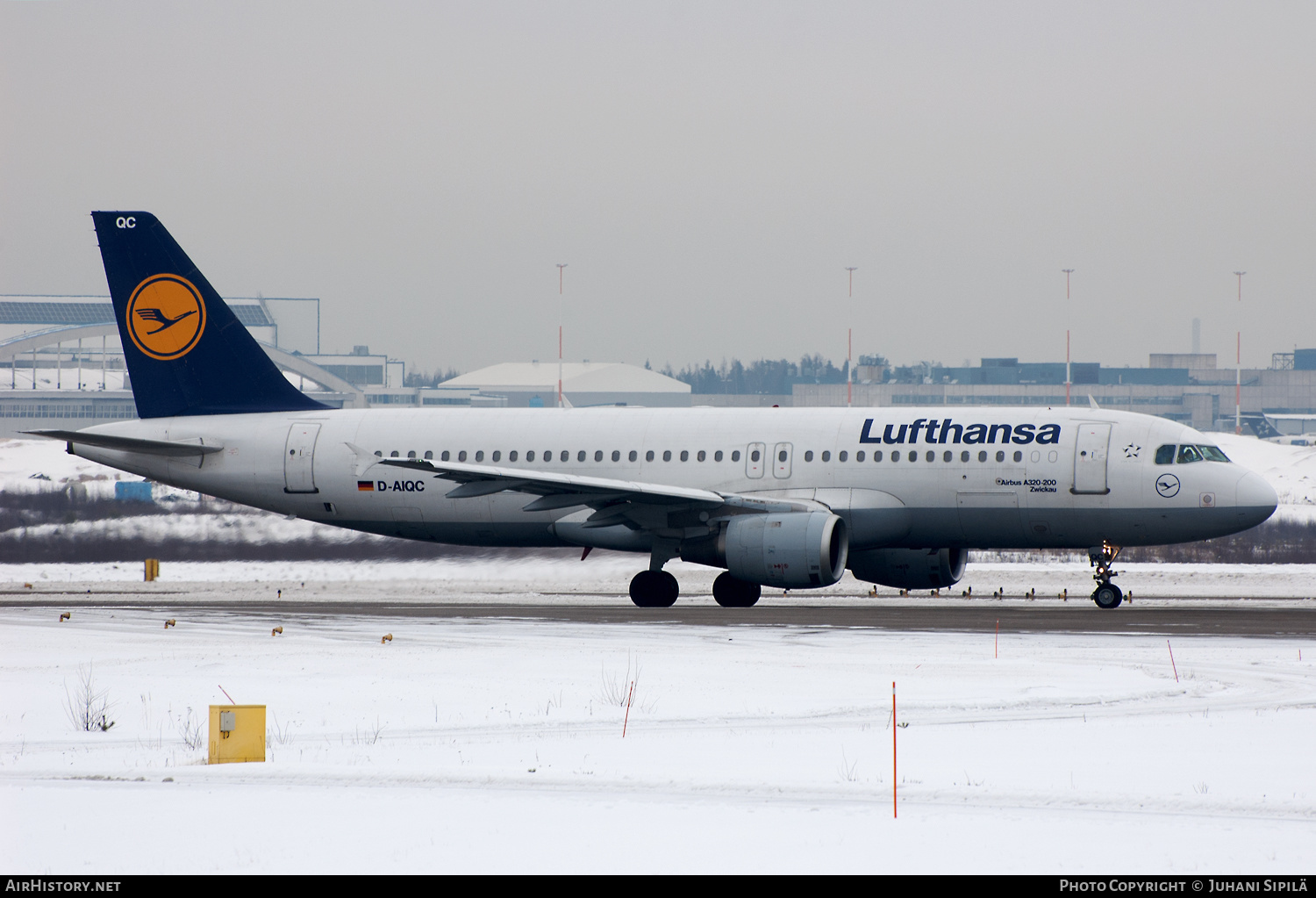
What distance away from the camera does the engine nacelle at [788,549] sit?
2944 cm

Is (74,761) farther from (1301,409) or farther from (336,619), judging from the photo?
(1301,409)

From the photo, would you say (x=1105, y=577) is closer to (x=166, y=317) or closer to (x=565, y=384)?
(x=166, y=317)

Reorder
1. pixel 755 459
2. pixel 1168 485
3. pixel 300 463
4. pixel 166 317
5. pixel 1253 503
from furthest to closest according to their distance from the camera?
pixel 166 317 → pixel 300 463 → pixel 755 459 → pixel 1168 485 → pixel 1253 503

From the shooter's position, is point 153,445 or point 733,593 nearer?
point 733,593

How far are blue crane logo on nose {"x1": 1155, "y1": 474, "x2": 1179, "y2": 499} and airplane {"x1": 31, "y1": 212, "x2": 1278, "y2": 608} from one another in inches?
2.0

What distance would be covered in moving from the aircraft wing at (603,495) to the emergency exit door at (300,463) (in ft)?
16.4

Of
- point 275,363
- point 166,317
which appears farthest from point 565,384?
point 166,317

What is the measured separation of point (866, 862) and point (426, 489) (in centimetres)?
2619

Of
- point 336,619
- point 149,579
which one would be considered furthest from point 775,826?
point 149,579

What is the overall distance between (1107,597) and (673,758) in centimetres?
1922

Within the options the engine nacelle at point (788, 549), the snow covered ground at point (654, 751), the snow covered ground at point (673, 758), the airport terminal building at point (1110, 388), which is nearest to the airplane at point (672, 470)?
the engine nacelle at point (788, 549)

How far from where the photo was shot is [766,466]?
109 feet

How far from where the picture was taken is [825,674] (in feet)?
65.9

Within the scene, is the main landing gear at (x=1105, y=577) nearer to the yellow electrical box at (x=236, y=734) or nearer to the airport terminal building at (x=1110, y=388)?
the yellow electrical box at (x=236, y=734)
